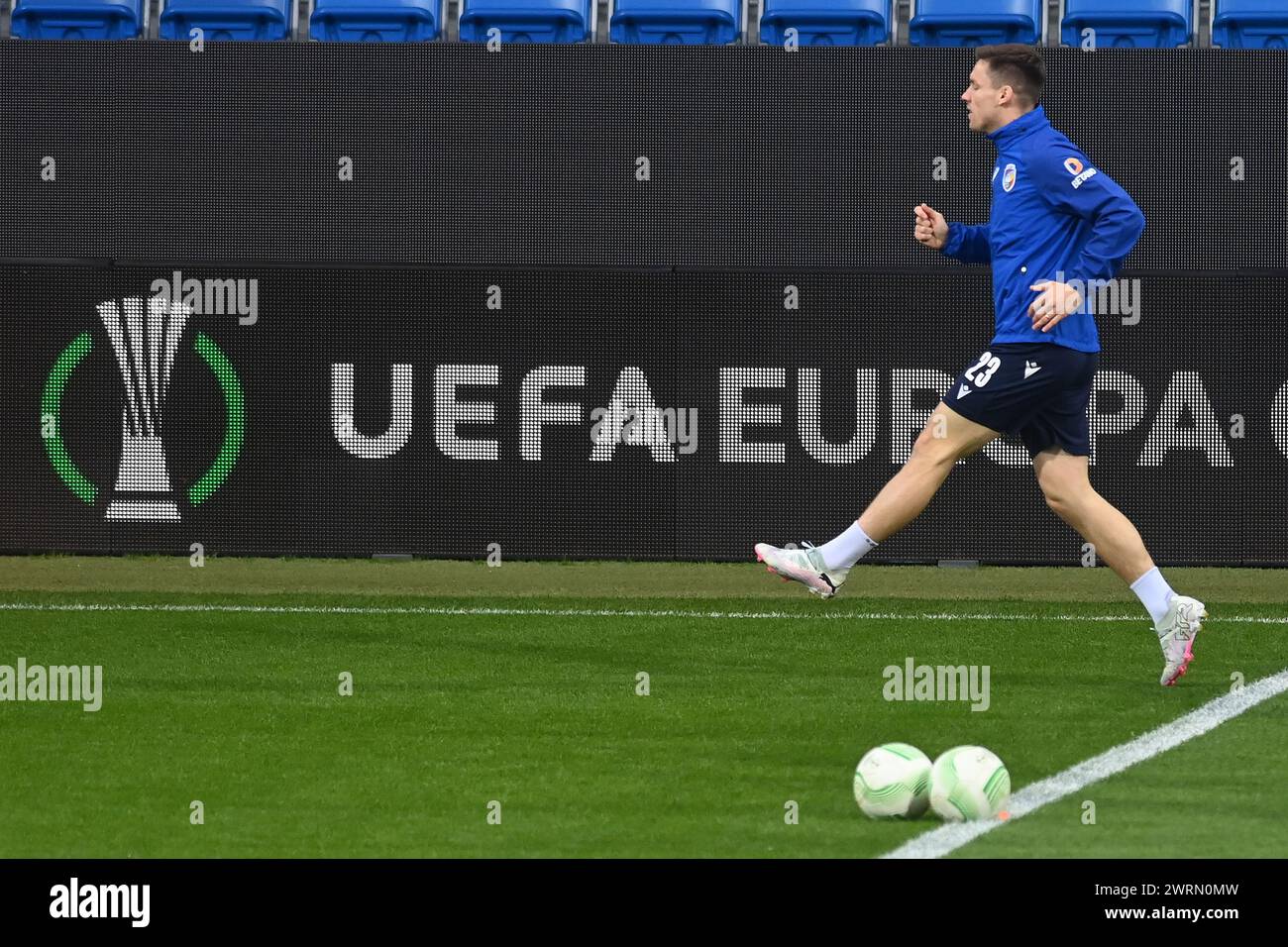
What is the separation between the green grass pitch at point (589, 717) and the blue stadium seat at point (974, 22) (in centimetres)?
483

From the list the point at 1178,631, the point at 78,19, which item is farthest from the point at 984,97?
the point at 78,19

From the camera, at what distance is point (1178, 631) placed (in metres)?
8.41

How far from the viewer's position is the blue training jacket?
8344 millimetres

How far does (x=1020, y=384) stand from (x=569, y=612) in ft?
12.4

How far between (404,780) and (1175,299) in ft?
27.6

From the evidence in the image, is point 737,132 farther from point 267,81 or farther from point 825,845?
point 825,845

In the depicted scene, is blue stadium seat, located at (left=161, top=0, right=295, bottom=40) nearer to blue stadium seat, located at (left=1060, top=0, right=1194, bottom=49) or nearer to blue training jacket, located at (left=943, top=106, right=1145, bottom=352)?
blue stadium seat, located at (left=1060, top=0, right=1194, bottom=49)

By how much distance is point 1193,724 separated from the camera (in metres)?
7.72

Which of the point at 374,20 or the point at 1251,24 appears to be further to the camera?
the point at 374,20

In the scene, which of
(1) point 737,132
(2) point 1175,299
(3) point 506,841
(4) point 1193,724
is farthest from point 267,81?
(3) point 506,841

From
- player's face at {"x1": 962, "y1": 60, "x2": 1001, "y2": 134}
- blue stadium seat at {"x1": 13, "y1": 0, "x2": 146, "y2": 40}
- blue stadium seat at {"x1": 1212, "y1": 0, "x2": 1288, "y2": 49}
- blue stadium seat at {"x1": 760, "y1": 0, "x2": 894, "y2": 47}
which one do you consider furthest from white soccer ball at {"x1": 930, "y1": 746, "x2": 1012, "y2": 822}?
blue stadium seat at {"x1": 13, "y1": 0, "x2": 146, "y2": 40}

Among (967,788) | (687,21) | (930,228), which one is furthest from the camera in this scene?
(687,21)

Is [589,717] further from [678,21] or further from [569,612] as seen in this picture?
[678,21]

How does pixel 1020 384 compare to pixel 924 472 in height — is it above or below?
above
